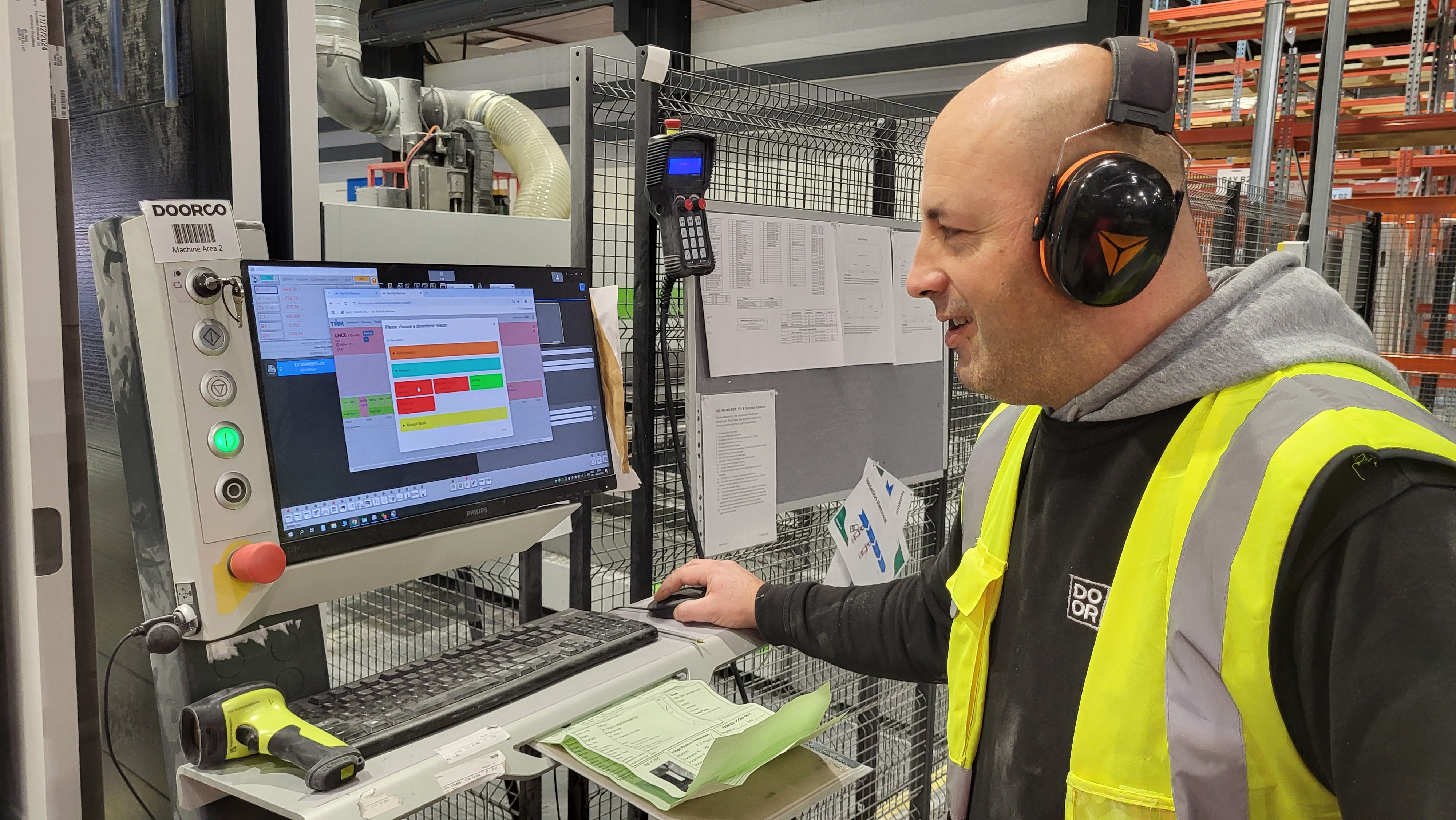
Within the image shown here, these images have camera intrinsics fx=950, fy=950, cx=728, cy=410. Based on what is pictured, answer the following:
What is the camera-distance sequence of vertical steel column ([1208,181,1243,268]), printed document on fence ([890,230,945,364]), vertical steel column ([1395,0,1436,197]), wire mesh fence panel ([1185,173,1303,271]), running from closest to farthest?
printed document on fence ([890,230,945,364]), wire mesh fence panel ([1185,173,1303,271]), vertical steel column ([1208,181,1243,268]), vertical steel column ([1395,0,1436,197])

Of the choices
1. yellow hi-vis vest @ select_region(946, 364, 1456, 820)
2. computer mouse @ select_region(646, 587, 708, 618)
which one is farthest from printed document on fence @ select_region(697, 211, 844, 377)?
yellow hi-vis vest @ select_region(946, 364, 1456, 820)

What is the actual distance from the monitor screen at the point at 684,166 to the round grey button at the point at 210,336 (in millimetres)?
769

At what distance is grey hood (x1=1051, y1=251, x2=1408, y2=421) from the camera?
985mm

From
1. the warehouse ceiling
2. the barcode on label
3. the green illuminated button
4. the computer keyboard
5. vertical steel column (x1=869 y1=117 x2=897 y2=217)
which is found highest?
the warehouse ceiling

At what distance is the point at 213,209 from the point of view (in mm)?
1140

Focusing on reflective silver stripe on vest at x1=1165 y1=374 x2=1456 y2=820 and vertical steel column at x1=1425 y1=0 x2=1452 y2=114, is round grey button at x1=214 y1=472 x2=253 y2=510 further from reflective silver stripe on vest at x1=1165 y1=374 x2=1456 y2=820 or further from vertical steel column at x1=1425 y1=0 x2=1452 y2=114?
vertical steel column at x1=1425 y1=0 x2=1452 y2=114

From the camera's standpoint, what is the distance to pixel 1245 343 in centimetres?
99

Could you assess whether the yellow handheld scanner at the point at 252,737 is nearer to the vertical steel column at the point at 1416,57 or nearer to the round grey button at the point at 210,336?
→ the round grey button at the point at 210,336

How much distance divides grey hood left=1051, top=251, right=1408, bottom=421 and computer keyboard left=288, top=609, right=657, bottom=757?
2.49ft

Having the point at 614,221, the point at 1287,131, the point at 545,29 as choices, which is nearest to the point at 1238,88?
the point at 1287,131

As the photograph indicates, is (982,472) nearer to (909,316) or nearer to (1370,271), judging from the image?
(909,316)

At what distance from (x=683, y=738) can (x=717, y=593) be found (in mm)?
360

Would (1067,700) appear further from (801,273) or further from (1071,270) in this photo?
(801,273)

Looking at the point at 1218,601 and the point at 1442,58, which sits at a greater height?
the point at 1442,58
